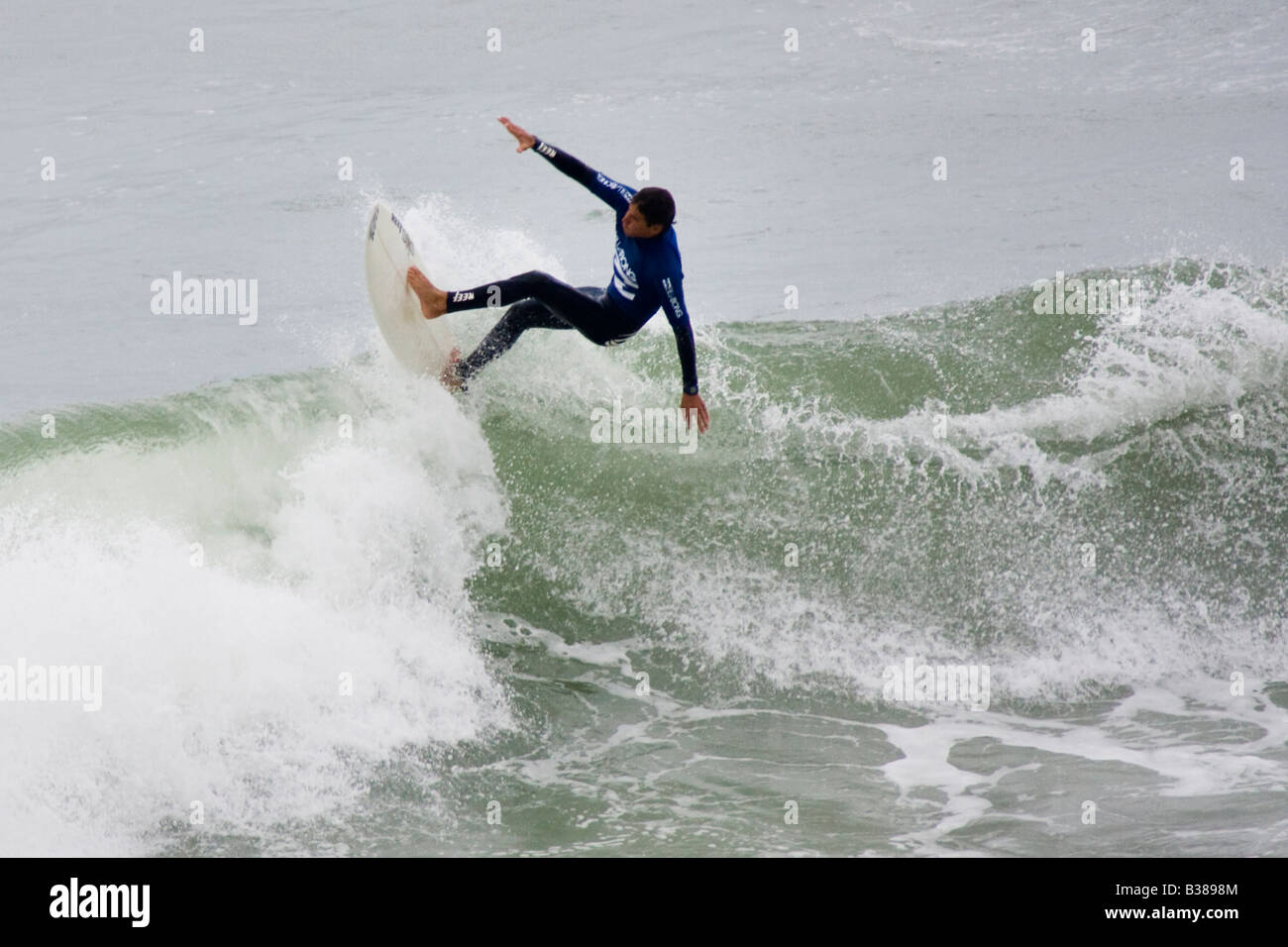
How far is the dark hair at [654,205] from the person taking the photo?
21.8 feet

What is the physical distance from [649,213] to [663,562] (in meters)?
2.13

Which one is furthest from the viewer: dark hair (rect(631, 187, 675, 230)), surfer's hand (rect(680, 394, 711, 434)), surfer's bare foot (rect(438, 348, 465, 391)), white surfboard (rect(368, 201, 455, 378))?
surfer's bare foot (rect(438, 348, 465, 391))

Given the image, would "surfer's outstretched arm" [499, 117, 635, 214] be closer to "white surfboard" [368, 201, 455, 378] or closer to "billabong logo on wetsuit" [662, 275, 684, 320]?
"billabong logo on wetsuit" [662, 275, 684, 320]

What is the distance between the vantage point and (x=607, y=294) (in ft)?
24.2

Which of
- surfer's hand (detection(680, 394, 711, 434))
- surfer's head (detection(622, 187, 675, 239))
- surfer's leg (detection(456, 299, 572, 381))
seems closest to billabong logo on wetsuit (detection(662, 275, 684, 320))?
surfer's head (detection(622, 187, 675, 239))

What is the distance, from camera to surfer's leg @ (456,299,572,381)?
7609mm

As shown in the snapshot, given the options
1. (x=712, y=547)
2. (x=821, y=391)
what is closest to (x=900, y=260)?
(x=821, y=391)

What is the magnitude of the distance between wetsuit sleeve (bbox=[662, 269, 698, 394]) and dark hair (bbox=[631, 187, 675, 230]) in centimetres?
30

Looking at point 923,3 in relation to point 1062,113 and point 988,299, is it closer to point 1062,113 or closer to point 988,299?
point 1062,113

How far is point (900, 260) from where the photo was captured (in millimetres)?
13984

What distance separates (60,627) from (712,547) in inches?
142

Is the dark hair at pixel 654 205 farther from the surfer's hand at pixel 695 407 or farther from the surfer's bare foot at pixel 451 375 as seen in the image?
the surfer's bare foot at pixel 451 375

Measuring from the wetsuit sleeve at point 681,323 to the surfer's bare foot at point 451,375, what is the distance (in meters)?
1.72

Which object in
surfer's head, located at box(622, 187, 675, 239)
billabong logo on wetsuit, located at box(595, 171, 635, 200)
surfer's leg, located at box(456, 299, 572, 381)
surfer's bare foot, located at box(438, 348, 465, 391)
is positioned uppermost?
billabong logo on wetsuit, located at box(595, 171, 635, 200)
